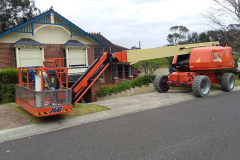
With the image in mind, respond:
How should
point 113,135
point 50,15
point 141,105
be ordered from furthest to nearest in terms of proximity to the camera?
point 50,15
point 141,105
point 113,135

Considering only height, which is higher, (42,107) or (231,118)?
(42,107)

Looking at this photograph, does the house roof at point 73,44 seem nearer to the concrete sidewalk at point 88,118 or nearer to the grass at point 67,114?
the grass at point 67,114

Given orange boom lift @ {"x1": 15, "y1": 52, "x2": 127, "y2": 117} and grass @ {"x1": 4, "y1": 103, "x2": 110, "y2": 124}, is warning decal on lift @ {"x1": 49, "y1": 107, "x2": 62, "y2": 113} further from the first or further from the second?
grass @ {"x1": 4, "y1": 103, "x2": 110, "y2": 124}

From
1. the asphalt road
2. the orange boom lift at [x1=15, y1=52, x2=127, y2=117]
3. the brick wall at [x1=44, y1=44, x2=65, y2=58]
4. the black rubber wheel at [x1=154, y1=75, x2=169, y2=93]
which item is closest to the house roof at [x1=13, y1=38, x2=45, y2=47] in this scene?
the brick wall at [x1=44, y1=44, x2=65, y2=58]

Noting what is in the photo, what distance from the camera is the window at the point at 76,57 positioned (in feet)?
51.1

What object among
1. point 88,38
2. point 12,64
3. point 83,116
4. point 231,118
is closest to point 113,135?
point 83,116

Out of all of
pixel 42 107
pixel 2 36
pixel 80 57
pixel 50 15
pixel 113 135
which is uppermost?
pixel 50 15

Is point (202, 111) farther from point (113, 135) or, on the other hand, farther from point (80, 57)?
point (80, 57)

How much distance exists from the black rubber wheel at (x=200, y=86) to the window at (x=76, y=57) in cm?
889

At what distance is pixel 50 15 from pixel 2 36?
3.27 metres

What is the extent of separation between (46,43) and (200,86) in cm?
1038

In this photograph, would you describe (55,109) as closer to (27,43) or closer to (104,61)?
(104,61)

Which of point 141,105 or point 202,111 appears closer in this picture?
point 202,111

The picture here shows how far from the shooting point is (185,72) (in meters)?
10.9
